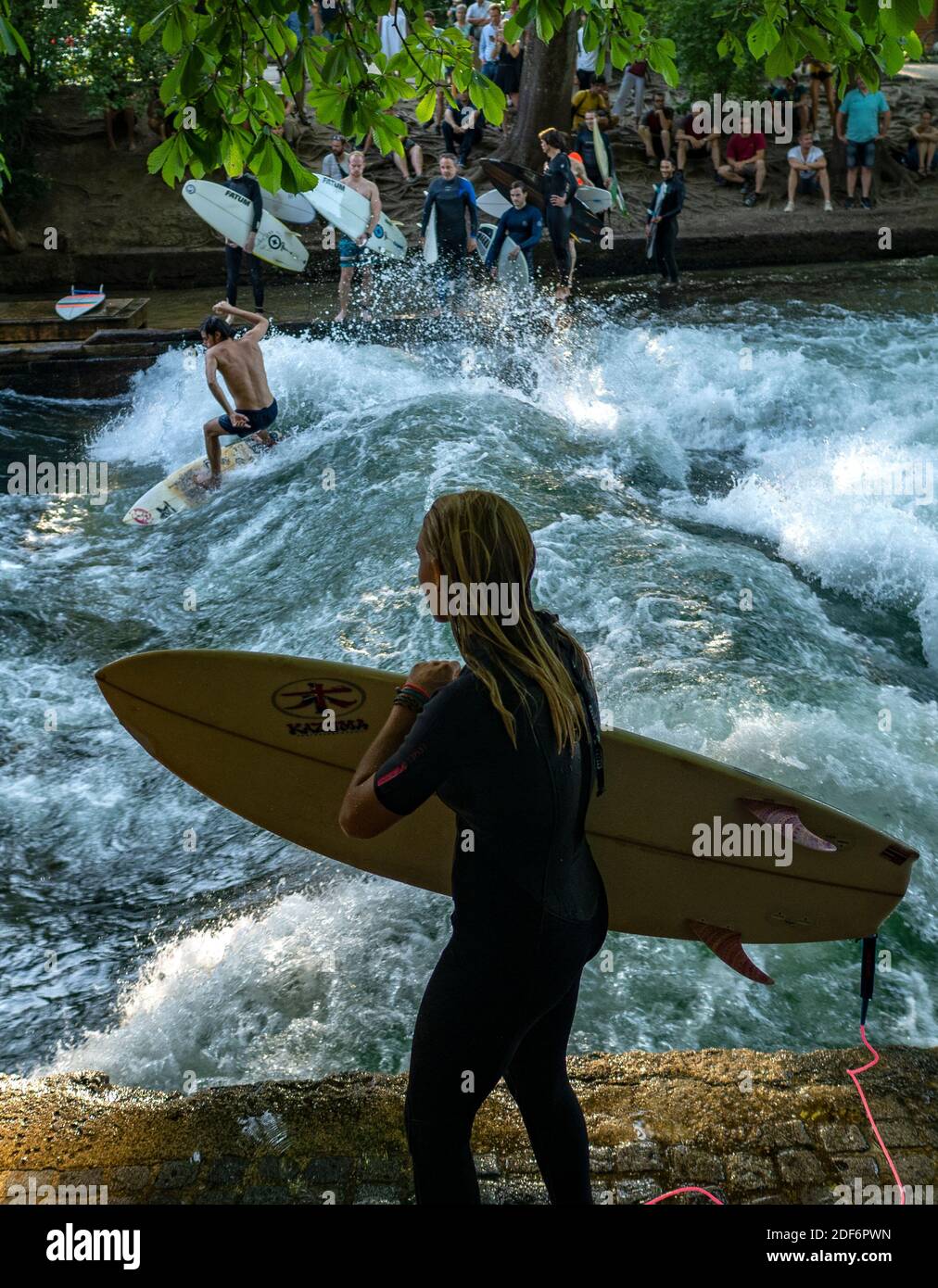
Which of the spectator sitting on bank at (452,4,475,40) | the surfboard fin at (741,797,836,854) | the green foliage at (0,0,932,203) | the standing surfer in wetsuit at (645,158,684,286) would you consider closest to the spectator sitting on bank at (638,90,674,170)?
the spectator sitting on bank at (452,4,475,40)

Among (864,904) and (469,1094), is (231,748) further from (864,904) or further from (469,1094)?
(864,904)

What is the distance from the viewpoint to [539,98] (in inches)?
624

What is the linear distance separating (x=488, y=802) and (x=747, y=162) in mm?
16903

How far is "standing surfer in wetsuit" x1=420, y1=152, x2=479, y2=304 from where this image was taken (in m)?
12.2

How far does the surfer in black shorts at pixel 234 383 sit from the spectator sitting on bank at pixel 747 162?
34.6 feet

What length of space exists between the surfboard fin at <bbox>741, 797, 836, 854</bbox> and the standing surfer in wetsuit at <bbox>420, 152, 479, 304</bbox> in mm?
10400

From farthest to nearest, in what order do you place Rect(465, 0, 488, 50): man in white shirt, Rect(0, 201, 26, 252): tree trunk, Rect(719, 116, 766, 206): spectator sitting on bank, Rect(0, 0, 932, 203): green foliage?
Rect(465, 0, 488, 50): man in white shirt < Rect(719, 116, 766, 206): spectator sitting on bank < Rect(0, 201, 26, 252): tree trunk < Rect(0, 0, 932, 203): green foliage

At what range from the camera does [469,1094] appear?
192cm

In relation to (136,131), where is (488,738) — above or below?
below

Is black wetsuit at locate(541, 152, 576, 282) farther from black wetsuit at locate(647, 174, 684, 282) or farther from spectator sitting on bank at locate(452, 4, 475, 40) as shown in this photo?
spectator sitting on bank at locate(452, 4, 475, 40)

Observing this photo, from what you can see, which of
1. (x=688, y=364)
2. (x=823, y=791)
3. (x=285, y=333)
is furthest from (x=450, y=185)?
(x=823, y=791)

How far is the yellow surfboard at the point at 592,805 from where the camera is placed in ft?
9.14

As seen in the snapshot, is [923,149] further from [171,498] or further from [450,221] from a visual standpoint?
[171,498]
